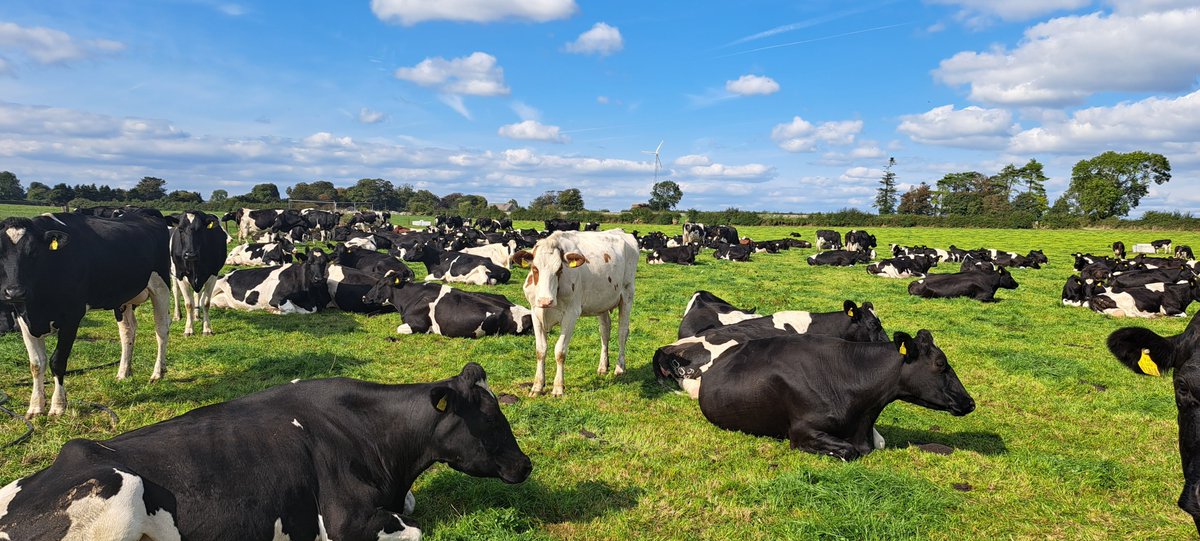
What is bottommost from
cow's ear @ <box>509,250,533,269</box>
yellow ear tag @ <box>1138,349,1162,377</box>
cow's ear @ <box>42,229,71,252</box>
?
yellow ear tag @ <box>1138,349,1162,377</box>

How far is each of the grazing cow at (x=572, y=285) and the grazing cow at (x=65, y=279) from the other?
4599mm

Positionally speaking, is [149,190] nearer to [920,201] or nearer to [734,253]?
[734,253]

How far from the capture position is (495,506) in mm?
5023

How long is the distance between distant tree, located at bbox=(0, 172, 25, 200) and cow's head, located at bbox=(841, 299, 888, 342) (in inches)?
5167

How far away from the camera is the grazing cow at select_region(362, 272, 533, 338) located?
473 inches

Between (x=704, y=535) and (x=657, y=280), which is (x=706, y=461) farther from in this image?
(x=657, y=280)

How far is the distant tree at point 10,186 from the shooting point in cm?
10438

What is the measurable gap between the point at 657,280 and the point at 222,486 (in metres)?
17.9

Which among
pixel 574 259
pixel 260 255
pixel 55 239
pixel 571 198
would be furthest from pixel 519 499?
pixel 571 198

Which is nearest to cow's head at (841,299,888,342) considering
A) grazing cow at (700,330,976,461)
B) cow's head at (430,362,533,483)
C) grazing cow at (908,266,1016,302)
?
grazing cow at (700,330,976,461)

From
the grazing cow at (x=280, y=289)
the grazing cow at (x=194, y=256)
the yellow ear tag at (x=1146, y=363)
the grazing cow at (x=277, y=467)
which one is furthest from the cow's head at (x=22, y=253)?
the yellow ear tag at (x=1146, y=363)

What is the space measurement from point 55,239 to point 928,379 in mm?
8822

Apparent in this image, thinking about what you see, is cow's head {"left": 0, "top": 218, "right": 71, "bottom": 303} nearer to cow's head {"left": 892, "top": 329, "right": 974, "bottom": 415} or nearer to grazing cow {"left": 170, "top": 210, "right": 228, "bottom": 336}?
grazing cow {"left": 170, "top": 210, "right": 228, "bottom": 336}

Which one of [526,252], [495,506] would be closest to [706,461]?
[495,506]
